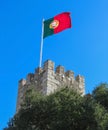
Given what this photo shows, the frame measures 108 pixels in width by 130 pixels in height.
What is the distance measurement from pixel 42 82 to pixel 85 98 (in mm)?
8148

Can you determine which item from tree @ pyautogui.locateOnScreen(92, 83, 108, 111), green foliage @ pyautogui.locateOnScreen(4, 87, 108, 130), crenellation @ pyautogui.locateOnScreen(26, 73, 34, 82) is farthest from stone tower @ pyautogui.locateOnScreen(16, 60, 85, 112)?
green foliage @ pyautogui.locateOnScreen(4, 87, 108, 130)

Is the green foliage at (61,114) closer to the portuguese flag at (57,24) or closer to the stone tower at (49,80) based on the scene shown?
the stone tower at (49,80)

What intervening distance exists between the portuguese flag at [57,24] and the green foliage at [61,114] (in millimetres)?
11153

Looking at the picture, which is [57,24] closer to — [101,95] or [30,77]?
[30,77]

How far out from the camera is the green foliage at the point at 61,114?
89.4 feet

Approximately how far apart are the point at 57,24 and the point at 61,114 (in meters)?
14.2

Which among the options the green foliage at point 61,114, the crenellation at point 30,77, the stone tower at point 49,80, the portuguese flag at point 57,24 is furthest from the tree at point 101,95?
the portuguese flag at point 57,24

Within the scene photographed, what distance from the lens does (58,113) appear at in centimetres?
2773

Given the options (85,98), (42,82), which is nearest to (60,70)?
(42,82)

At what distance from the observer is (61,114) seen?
90.7 ft

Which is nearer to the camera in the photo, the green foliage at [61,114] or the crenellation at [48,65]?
the green foliage at [61,114]

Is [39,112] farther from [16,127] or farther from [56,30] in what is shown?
[56,30]

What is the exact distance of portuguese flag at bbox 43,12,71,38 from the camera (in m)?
40.2

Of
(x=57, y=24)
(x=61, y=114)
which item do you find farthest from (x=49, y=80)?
(x=61, y=114)
